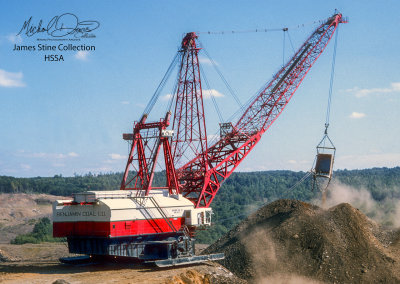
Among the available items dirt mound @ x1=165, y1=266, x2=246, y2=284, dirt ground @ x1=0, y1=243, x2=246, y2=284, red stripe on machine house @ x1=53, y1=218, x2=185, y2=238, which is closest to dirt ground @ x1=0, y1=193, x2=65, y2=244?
red stripe on machine house @ x1=53, y1=218, x2=185, y2=238

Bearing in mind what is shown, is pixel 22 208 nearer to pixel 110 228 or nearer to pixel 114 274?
pixel 110 228

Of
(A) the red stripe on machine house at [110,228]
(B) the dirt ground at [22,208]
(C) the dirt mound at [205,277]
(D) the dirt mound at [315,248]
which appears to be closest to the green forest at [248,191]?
(B) the dirt ground at [22,208]

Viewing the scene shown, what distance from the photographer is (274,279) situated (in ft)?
118

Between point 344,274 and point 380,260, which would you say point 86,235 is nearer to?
point 344,274

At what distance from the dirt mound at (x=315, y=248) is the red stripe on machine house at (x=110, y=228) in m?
6.85

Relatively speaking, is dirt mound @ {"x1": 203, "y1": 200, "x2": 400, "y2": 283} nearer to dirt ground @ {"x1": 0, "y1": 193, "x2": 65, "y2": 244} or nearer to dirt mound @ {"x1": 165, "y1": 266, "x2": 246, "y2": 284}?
dirt mound @ {"x1": 165, "y1": 266, "x2": 246, "y2": 284}

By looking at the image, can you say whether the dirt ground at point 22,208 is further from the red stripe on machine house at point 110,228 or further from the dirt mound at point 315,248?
the dirt mound at point 315,248

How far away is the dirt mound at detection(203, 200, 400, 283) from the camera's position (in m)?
35.3

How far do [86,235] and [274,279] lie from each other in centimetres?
1338

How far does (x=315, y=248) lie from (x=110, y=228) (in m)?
15.0

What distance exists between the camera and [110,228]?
3244 cm

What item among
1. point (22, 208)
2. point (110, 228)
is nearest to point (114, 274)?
point (110, 228)

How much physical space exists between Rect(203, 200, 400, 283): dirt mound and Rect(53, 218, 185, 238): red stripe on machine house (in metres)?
6.85

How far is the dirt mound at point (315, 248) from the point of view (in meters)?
35.3
